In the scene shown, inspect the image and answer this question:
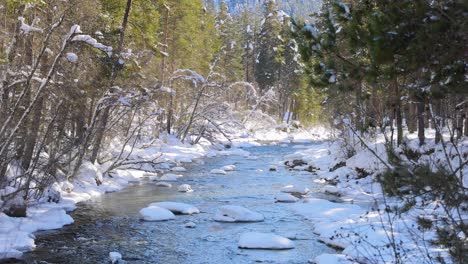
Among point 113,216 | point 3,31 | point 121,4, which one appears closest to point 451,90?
point 3,31

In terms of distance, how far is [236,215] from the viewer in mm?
12844

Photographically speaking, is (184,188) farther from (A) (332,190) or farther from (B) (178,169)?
(B) (178,169)

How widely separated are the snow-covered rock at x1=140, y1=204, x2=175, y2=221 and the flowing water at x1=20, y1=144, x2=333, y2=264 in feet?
0.75

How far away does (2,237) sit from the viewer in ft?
32.3

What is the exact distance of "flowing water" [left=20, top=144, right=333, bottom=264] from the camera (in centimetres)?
959

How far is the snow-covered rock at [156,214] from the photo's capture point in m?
12.7

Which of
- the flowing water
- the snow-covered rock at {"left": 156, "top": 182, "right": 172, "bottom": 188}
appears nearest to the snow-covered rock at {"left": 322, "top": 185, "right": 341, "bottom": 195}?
the flowing water

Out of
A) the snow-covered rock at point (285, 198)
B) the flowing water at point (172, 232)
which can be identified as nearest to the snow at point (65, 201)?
the flowing water at point (172, 232)

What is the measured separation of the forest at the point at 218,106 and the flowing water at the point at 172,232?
0.52m

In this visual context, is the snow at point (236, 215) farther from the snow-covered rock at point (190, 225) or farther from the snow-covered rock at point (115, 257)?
the snow-covered rock at point (115, 257)

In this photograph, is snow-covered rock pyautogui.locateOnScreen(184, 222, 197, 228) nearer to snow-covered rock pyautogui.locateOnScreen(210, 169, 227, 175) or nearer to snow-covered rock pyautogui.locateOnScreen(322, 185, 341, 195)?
snow-covered rock pyautogui.locateOnScreen(322, 185, 341, 195)

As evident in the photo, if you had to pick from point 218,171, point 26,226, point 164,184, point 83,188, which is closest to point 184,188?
point 164,184

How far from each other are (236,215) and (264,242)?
2.64 meters

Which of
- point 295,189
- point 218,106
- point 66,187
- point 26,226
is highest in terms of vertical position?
point 218,106
